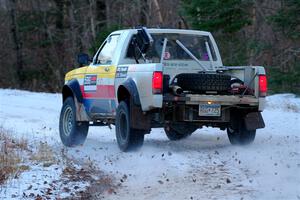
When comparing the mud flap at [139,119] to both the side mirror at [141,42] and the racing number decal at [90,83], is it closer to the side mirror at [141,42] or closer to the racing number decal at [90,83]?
the side mirror at [141,42]

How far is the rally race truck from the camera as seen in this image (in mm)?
10398

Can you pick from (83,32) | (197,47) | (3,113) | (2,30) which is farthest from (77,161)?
(2,30)

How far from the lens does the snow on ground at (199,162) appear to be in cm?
795

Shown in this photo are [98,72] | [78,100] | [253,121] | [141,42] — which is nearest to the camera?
[253,121]

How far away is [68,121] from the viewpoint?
12922mm

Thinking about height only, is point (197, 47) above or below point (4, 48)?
above

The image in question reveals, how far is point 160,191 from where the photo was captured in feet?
26.4

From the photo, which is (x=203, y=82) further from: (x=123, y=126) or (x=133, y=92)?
(x=123, y=126)

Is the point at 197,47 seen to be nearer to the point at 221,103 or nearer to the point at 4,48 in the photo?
the point at 221,103

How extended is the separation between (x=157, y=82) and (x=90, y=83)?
7.97 feet

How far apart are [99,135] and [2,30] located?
28615 millimetres

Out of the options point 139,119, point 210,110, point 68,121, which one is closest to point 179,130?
point 210,110

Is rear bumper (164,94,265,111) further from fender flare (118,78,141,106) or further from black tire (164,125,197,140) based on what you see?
black tire (164,125,197,140)

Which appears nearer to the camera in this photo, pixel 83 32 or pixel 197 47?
pixel 197 47
